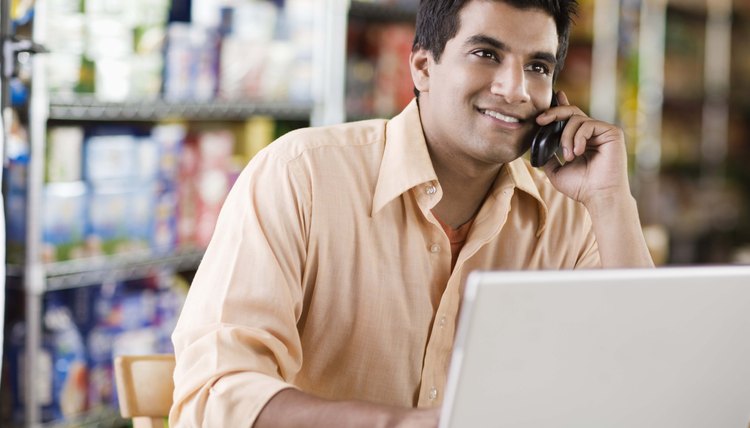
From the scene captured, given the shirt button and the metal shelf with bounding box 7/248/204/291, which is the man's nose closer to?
the shirt button

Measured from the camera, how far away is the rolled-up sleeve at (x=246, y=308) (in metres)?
1.10

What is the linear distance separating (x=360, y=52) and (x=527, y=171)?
162cm

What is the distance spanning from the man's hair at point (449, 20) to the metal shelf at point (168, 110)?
936mm

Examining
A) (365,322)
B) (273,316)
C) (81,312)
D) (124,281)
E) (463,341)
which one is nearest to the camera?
(463,341)

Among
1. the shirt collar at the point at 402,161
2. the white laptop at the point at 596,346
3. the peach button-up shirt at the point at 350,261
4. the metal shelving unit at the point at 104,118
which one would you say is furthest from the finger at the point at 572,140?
the metal shelving unit at the point at 104,118

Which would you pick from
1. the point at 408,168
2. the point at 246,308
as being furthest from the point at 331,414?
the point at 408,168

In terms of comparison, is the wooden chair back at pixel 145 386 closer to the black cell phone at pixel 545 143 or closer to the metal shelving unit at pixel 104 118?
the black cell phone at pixel 545 143

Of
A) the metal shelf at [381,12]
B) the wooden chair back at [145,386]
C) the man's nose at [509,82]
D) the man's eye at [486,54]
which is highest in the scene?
the metal shelf at [381,12]

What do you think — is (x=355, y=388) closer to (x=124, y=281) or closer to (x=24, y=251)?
(x=24, y=251)

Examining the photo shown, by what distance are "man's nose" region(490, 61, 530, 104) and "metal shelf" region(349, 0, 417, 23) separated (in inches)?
62.9

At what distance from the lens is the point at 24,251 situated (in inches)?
82.8

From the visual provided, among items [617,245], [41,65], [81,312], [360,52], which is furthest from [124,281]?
[617,245]

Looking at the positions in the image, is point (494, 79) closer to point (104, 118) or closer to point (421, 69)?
point (421, 69)

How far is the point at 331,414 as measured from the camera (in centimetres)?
98
